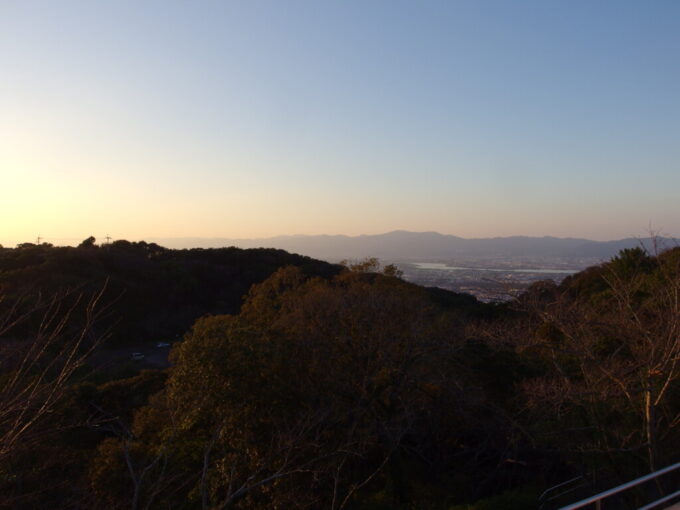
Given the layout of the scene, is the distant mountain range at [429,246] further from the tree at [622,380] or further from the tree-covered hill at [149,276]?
the tree at [622,380]

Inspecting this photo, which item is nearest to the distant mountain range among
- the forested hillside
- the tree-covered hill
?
the tree-covered hill

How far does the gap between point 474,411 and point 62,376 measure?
997 cm

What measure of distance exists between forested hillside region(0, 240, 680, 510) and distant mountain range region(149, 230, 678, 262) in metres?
24.1

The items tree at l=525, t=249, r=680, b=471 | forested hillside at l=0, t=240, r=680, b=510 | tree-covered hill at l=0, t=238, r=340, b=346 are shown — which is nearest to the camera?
tree at l=525, t=249, r=680, b=471

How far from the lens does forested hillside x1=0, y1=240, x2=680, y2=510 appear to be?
26.3ft

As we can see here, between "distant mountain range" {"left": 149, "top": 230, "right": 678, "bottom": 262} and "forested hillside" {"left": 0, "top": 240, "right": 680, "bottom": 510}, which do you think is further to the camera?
"distant mountain range" {"left": 149, "top": 230, "right": 678, "bottom": 262}

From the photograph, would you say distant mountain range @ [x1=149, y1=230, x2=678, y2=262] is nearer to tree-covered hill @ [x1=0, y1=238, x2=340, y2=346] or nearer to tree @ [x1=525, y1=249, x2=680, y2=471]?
tree-covered hill @ [x1=0, y1=238, x2=340, y2=346]

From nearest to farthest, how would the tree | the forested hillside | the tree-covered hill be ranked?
the tree → the forested hillside → the tree-covered hill

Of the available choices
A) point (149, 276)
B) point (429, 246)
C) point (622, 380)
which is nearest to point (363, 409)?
point (622, 380)

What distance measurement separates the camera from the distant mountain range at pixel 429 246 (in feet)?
135

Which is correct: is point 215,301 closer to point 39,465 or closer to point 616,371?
point 39,465

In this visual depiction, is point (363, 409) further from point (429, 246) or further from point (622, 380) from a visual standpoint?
point (429, 246)

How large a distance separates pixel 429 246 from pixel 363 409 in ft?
153

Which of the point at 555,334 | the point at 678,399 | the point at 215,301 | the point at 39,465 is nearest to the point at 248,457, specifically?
the point at 39,465
